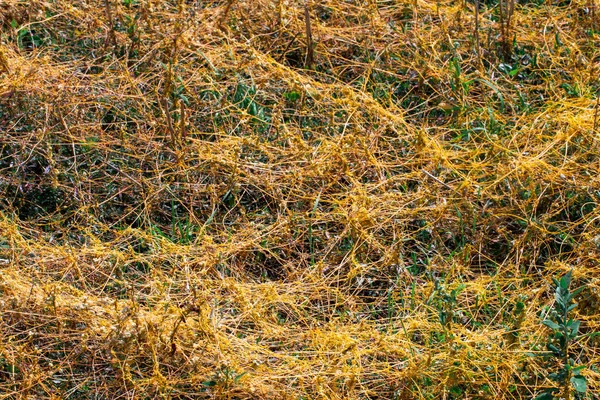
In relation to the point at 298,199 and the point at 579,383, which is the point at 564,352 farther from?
the point at 298,199

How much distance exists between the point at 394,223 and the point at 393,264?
20 centimetres

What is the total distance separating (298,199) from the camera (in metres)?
3.95

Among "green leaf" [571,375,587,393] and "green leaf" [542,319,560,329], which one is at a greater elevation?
"green leaf" [542,319,560,329]

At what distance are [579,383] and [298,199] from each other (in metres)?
1.41

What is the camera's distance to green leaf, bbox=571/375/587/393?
2943 mm

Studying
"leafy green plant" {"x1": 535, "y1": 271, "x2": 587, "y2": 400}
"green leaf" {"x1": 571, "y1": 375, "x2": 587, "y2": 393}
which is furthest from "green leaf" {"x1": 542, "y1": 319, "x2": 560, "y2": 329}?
"green leaf" {"x1": 571, "y1": 375, "x2": 587, "y2": 393}

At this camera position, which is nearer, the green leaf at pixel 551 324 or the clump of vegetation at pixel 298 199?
the green leaf at pixel 551 324

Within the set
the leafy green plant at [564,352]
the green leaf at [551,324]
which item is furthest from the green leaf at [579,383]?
the green leaf at [551,324]

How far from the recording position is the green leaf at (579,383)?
2.94m

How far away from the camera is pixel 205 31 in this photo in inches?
187

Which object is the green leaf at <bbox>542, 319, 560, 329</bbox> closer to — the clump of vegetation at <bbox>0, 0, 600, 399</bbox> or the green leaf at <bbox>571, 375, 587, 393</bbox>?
the clump of vegetation at <bbox>0, 0, 600, 399</bbox>

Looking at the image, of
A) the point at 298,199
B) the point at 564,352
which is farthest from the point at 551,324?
the point at 298,199

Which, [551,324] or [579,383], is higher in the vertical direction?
[551,324]

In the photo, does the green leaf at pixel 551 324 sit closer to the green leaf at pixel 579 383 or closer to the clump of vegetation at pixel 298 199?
the clump of vegetation at pixel 298 199
